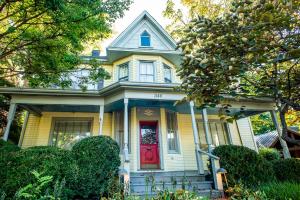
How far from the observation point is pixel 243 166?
7.05 m

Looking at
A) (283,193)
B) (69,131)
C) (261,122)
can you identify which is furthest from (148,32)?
(261,122)

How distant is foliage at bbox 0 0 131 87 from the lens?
5975 millimetres

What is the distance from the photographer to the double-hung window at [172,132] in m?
9.51

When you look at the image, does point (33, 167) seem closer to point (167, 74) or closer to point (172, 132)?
point (172, 132)

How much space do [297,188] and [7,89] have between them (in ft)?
Result: 32.7

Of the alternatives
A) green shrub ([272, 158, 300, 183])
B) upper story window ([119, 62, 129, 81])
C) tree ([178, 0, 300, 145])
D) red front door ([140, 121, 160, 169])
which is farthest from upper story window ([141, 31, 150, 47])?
green shrub ([272, 158, 300, 183])

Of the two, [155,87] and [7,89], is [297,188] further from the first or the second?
[7,89]

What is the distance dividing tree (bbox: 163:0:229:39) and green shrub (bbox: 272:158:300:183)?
29.7 feet

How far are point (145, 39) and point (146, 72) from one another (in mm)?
2235

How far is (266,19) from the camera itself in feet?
9.55

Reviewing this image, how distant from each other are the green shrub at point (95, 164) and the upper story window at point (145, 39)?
684 centimetres

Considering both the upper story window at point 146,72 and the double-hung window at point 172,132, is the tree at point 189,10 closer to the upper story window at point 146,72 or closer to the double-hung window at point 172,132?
the upper story window at point 146,72

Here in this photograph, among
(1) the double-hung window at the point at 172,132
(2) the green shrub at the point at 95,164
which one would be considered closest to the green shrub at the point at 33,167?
(2) the green shrub at the point at 95,164

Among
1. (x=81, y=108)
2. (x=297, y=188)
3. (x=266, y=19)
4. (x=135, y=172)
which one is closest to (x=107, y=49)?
(x=81, y=108)
